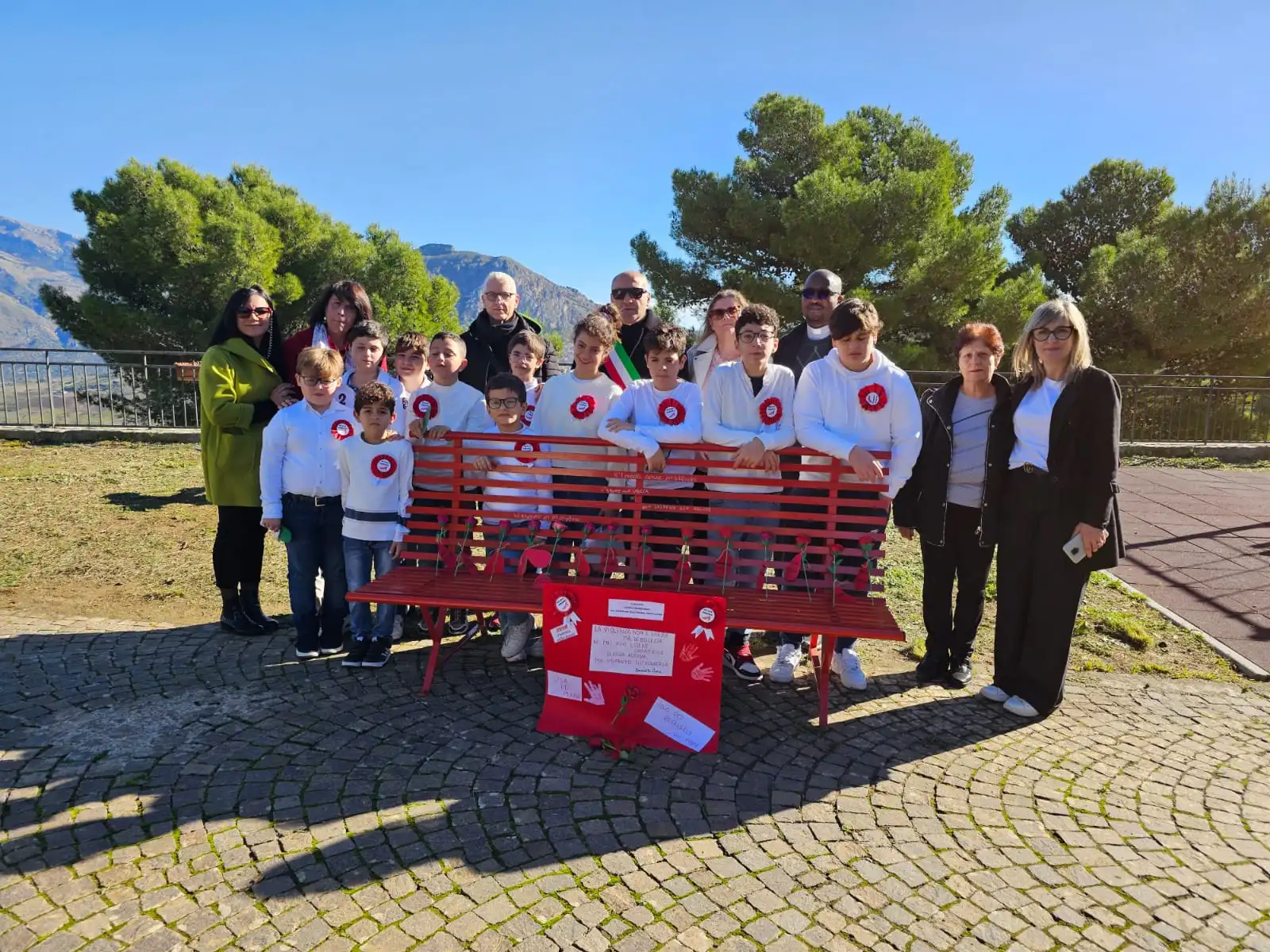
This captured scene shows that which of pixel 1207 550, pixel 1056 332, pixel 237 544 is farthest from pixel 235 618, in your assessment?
pixel 1207 550

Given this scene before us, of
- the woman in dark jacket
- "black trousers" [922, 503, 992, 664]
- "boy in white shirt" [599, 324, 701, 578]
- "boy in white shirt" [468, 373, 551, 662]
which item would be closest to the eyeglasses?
the woman in dark jacket

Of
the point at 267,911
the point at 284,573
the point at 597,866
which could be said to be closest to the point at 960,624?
the point at 597,866

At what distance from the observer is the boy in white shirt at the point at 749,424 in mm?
4242

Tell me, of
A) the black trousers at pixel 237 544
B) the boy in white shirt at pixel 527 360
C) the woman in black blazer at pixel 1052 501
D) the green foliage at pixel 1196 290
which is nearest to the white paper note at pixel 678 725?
the woman in black blazer at pixel 1052 501

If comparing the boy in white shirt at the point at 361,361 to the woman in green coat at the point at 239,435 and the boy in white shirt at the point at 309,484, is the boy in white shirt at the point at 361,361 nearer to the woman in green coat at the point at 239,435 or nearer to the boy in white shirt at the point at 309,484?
the boy in white shirt at the point at 309,484

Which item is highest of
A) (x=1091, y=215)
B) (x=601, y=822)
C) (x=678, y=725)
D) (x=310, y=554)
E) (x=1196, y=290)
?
(x=1091, y=215)

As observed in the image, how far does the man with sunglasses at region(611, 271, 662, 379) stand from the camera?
5.29 metres

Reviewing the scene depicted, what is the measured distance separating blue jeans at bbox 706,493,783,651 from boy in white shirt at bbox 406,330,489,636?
143cm

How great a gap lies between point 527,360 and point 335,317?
124cm

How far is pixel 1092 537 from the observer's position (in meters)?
3.90

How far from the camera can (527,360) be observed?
4.93 metres

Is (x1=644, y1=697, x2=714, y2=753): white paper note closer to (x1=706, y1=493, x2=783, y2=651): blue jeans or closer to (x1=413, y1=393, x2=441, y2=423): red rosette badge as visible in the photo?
(x1=706, y1=493, x2=783, y2=651): blue jeans

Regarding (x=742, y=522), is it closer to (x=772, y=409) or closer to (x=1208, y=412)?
(x=772, y=409)

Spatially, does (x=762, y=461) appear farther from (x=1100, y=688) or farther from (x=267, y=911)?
(x=267, y=911)
